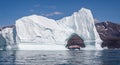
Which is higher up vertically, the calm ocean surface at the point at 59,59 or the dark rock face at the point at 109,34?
the dark rock face at the point at 109,34

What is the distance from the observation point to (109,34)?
108 m

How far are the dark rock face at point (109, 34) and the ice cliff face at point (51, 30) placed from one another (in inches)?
1679

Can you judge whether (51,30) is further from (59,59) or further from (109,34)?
(109,34)

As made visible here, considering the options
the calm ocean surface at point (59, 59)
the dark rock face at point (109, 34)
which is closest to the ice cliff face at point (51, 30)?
the calm ocean surface at point (59, 59)

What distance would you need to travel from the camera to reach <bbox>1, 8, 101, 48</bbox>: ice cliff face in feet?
165

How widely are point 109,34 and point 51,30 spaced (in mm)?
60985

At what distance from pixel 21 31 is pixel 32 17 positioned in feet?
12.7

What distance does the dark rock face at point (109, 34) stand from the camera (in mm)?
98544

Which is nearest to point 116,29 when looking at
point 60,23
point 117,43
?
point 117,43

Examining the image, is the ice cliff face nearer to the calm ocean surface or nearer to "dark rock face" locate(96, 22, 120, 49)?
the calm ocean surface

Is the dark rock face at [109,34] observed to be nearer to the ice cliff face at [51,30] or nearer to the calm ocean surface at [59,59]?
the ice cliff face at [51,30]

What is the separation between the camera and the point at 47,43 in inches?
2007

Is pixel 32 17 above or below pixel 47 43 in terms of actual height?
above

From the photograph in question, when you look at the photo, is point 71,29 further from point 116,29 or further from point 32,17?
point 116,29
